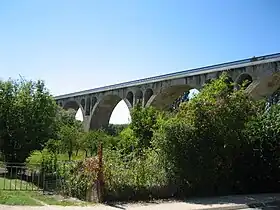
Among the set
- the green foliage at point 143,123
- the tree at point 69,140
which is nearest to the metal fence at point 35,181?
the green foliage at point 143,123

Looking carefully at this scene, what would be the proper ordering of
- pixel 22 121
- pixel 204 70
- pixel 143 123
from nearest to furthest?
pixel 22 121
pixel 143 123
pixel 204 70

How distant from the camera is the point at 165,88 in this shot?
44375 mm

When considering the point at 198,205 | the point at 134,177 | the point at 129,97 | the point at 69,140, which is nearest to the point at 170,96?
the point at 129,97

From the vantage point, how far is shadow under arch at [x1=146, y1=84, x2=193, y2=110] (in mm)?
43894

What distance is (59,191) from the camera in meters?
11.3

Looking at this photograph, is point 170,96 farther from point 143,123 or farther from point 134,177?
point 134,177

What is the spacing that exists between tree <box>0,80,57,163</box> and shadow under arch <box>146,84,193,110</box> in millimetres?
24981

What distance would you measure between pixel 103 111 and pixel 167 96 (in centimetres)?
2021

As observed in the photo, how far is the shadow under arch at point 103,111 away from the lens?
60.1 meters

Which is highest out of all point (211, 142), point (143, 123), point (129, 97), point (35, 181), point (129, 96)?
point (129, 96)

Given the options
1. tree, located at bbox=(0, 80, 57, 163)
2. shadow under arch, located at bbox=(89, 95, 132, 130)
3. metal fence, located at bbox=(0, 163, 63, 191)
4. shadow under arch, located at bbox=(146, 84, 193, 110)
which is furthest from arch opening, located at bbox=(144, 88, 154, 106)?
metal fence, located at bbox=(0, 163, 63, 191)

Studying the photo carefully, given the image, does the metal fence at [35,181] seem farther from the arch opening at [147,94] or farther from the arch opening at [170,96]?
the arch opening at [147,94]

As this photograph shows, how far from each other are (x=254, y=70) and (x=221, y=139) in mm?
21638

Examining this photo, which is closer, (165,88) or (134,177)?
(134,177)
